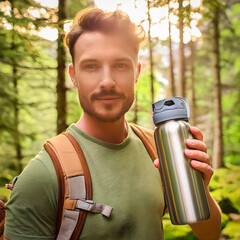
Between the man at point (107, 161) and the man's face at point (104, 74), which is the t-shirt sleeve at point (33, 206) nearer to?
the man at point (107, 161)

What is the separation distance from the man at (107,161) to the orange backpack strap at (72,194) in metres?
0.04

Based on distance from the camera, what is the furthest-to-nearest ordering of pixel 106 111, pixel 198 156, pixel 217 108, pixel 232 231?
pixel 217 108
pixel 232 231
pixel 106 111
pixel 198 156

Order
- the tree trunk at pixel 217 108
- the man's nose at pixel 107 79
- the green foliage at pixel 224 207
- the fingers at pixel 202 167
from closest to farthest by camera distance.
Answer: the fingers at pixel 202 167
the man's nose at pixel 107 79
the green foliage at pixel 224 207
the tree trunk at pixel 217 108

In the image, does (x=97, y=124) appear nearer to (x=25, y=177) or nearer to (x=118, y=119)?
(x=118, y=119)

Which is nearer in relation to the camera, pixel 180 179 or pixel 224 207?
pixel 180 179

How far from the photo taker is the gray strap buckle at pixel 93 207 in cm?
139

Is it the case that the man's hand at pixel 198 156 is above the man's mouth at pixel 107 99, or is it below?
below

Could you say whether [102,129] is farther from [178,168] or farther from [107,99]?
[178,168]

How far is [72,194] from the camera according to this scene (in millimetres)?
1395

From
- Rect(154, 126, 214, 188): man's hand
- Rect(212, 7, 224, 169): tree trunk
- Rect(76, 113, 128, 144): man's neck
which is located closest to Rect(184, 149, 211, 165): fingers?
Rect(154, 126, 214, 188): man's hand

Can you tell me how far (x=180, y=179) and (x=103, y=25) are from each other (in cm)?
109

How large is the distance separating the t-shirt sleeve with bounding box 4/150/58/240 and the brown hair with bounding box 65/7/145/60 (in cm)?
88

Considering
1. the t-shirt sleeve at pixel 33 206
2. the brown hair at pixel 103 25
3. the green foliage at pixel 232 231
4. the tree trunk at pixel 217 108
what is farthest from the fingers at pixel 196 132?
the tree trunk at pixel 217 108

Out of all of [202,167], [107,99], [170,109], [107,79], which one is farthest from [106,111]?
[202,167]
